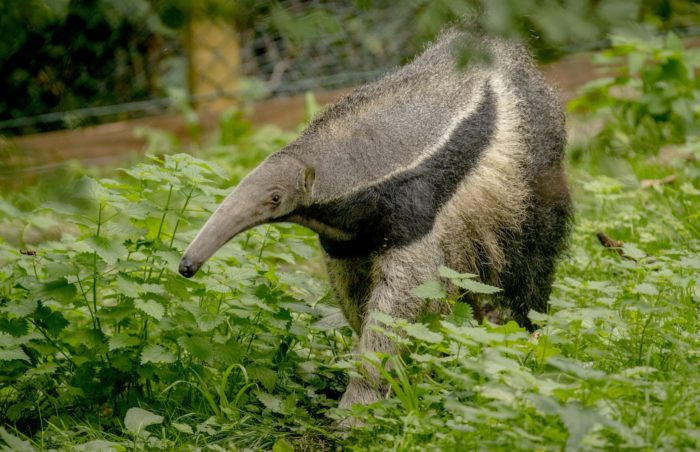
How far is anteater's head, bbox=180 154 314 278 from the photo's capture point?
3.99 meters

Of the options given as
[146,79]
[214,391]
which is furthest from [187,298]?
[146,79]

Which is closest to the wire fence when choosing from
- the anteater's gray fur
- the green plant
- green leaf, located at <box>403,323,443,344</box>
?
the green plant

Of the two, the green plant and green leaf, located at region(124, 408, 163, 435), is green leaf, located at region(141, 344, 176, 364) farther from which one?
the green plant

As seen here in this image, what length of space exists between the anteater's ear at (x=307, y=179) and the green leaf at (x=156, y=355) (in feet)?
3.01

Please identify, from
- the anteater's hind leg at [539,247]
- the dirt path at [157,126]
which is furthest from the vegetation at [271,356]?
the dirt path at [157,126]

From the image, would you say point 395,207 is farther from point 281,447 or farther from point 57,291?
point 57,291

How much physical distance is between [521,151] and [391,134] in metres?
0.85

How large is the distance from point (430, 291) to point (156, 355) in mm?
1203

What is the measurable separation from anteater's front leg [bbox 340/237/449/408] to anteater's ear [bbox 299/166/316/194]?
448 millimetres

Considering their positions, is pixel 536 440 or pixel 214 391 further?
pixel 214 391

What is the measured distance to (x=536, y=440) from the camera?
9.64ft

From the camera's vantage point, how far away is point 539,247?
207 inches

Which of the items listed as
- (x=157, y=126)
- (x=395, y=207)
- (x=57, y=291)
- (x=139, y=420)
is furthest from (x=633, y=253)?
(x=157, y=126)

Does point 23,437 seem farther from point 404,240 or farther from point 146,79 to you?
point 146,79
